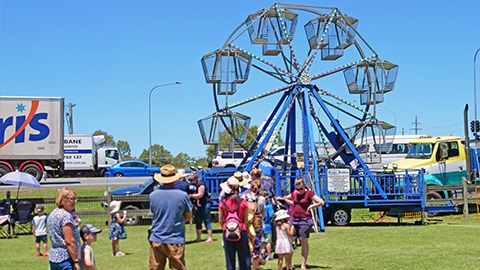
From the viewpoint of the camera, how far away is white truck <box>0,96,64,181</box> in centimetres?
3772

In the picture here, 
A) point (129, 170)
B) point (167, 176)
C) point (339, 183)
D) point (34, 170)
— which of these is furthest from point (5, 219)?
point (129, 170)

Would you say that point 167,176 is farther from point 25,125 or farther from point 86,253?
point 25,125

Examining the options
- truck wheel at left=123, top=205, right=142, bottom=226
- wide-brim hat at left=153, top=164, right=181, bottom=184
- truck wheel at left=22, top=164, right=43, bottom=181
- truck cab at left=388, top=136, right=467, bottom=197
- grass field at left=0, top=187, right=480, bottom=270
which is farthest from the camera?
truck wheel at left=22, top=164, right=43, bottom=181

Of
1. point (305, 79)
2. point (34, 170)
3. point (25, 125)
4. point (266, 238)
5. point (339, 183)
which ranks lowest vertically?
point (266, 238)

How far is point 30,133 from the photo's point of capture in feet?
125

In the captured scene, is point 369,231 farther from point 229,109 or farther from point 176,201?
point 176,201

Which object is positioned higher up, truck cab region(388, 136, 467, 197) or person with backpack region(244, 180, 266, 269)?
truck cab region(388, 136, 467, 197)

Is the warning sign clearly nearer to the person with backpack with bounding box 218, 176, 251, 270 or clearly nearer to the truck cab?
the truck cab

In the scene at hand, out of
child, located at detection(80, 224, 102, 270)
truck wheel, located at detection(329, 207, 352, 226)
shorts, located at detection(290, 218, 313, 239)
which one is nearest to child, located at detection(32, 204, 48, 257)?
shorts, located at detection(290, 218, 313, 239)

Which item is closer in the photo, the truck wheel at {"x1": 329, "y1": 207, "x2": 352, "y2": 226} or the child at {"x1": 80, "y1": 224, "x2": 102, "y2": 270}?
the child at {"x1": 80, "y1": 224, "x2": 102, "y2": 270}

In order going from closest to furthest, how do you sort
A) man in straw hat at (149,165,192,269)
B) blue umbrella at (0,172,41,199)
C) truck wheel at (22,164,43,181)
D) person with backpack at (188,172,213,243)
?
1. man in straw hat at (149,165,192,269)
2. person with backpack at (188,172,213,243)
3. blue umbrella at (0,172,41,199)
4. truck wheel at (22,164,43,181)

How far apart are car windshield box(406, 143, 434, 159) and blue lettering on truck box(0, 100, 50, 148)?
65.1 feet

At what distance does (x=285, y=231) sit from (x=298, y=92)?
11026mm

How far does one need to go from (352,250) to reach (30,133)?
87.4 ft
